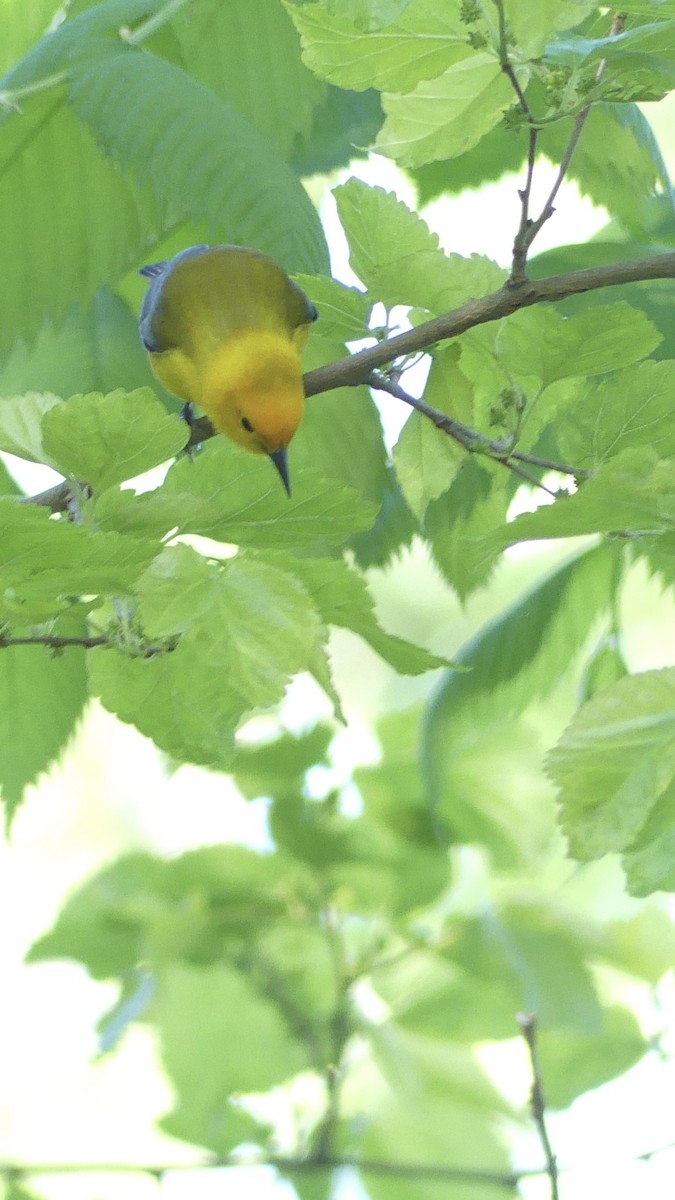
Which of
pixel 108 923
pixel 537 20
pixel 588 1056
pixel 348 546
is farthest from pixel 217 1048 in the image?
pixel 537 20

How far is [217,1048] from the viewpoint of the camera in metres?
0.82

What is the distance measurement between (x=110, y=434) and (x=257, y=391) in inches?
18.1

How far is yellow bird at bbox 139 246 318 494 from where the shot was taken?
30.4 inches

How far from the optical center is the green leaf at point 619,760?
349 mm

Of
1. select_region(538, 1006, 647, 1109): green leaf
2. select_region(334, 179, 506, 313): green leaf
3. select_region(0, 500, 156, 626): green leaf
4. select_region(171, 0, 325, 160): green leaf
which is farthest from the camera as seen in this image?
select_region(538, 1006, 647, 1109): green leaf

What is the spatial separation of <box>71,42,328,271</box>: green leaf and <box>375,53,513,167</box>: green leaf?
0.15 m

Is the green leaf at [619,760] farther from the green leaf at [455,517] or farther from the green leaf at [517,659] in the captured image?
the green leaf at [517,659]

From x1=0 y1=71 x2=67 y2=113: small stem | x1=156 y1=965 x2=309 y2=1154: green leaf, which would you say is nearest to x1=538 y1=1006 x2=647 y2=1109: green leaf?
x1=156 y1=965 x2=309 y2=1154: green leaf

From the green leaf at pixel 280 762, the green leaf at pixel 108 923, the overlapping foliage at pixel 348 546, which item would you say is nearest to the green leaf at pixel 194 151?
the overlapping foliage at pixel 348 546

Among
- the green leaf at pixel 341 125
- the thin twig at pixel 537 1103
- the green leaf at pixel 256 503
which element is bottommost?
the thin twig at pixel 537 1103

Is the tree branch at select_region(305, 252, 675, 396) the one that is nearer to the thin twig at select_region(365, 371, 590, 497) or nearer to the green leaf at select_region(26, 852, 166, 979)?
the thin twig at select_region(365, 371, 590, 497)

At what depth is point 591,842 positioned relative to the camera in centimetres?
35

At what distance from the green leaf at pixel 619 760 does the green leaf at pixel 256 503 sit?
0.09 meters

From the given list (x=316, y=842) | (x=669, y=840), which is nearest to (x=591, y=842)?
(x=669, y=840)
